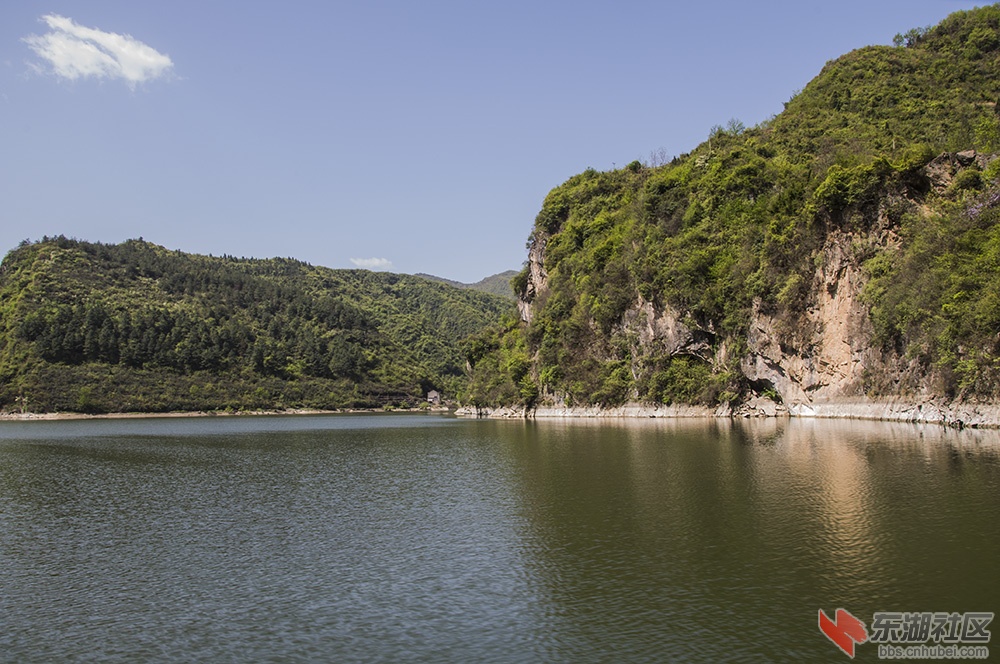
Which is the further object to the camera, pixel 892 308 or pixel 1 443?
pixel 1 443

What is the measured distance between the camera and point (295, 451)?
51531 mm

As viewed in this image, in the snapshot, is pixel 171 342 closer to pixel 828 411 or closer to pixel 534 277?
pixel 534 277

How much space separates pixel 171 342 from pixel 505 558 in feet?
459

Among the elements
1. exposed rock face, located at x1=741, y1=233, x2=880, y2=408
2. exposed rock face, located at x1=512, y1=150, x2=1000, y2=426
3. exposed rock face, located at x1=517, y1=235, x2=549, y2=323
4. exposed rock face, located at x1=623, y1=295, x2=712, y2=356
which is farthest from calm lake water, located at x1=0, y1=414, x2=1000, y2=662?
exposed rock face, located at x1=517, y1=235, x2=549, y2=323

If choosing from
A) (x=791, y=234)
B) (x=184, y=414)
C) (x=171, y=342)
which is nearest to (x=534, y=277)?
(x=791, y=234)

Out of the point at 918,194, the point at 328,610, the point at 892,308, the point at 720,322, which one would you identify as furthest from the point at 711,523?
the point at 720,322

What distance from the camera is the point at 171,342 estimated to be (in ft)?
462

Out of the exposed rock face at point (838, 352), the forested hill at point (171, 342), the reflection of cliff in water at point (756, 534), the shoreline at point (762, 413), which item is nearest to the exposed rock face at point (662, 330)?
the exposed rock face at point (838, 352)

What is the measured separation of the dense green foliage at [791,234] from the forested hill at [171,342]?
60.3 meters

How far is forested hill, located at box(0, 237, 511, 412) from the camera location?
12038 centimetres

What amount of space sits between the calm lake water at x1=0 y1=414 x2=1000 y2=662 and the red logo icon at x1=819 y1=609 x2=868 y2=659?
8.2 inches

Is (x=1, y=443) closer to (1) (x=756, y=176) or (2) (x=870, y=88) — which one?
(1) (x=756, y=176)

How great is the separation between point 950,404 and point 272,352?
13817cm

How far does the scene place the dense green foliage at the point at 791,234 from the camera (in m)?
49.1
